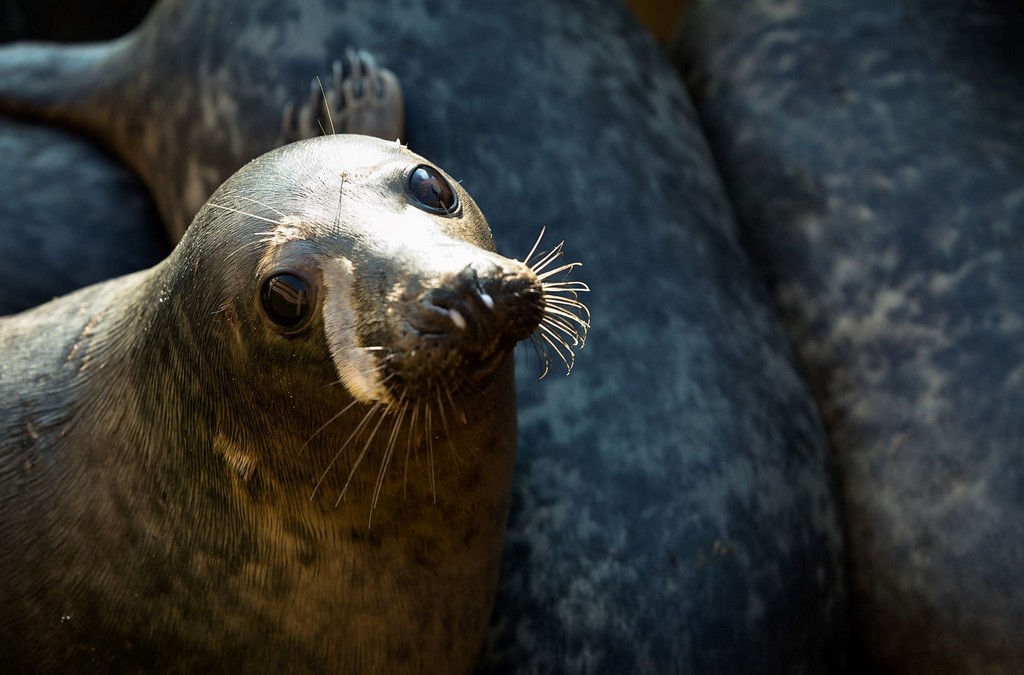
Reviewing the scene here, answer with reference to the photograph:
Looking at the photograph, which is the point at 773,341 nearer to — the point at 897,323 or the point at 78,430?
the point at 897,323

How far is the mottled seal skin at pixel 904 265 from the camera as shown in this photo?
2.49 meters

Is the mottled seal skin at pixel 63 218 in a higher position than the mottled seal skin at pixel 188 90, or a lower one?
lower

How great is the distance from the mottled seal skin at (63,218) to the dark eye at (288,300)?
156cm

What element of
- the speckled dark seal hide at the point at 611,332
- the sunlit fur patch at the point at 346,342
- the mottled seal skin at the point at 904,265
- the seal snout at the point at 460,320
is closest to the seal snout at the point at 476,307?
the seal snout at the point at 460,320

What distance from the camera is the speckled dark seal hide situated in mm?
2262

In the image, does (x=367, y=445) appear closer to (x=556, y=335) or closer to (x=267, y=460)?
(x=267, y=460)

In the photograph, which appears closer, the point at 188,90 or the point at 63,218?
the point at 188,90

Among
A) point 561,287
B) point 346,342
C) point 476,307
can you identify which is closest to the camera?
point 476,307

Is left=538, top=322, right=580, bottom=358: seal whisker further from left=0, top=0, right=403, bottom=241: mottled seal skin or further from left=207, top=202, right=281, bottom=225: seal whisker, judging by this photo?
left=0, top=0, right=403, bottom=241: mottled seal skin

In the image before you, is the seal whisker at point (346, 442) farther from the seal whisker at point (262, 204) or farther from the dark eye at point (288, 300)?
the seal whisker at point (262, 204)

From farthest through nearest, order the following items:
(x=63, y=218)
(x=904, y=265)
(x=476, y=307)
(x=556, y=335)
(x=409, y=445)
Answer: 1. (x=63, y=218)
2. (x=904, y=265)
3. (x=556, y=335)
4. (x=409, y=445)
5. (x=476, y=307)

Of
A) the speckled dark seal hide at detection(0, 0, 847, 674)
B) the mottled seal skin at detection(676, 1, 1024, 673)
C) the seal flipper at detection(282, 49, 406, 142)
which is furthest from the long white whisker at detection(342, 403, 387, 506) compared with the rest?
the mottled seal skin at detection(676, 1, 1024, 673)

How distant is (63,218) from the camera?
3.13m

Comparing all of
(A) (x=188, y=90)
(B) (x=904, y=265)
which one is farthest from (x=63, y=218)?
(B) (x=904, y=265)
